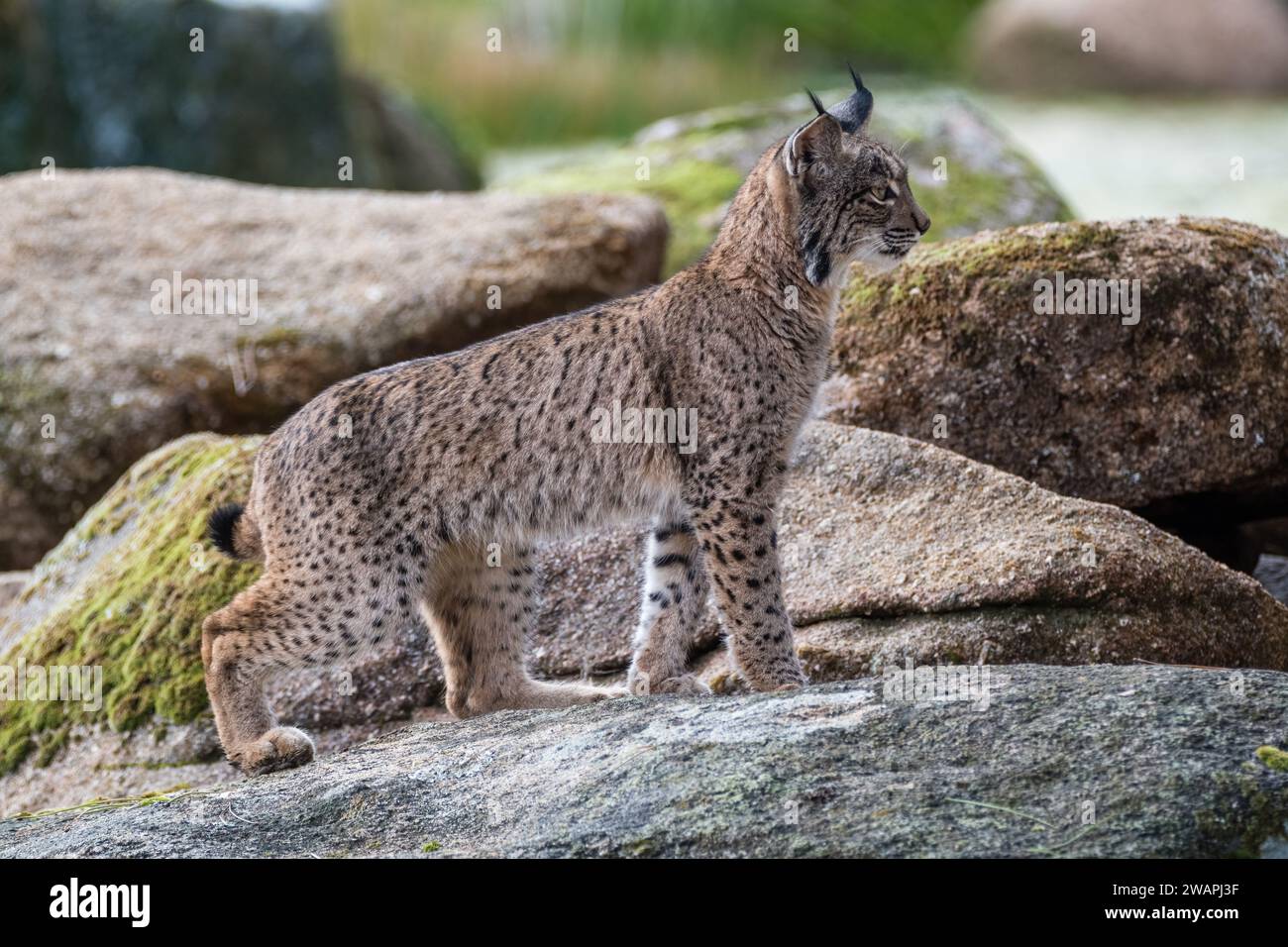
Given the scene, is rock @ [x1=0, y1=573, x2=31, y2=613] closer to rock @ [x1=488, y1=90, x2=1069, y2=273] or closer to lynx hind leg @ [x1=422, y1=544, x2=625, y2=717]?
lynx hind leg @ [x1=422, y1=544, x2=625, y2=717]

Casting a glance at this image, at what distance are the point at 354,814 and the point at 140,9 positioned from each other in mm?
15452

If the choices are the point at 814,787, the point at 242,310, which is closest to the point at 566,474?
the point at 814,787

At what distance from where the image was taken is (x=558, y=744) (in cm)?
591

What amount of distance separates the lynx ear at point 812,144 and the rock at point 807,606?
1480 millimetres

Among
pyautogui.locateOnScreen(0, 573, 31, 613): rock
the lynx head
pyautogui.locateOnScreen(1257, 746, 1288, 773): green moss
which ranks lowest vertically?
pyautogui.locateOnScreen(1257, 746, 1288, 773): green moss

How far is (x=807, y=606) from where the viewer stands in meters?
7.35

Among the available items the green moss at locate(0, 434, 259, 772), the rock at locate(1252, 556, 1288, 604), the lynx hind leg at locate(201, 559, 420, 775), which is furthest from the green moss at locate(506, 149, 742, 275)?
the lynx hind leg at locate(201, 559, 420, 775)

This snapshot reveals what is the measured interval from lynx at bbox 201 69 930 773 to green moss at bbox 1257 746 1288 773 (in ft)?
7.58

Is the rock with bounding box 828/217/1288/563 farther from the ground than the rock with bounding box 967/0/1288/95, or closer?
closer

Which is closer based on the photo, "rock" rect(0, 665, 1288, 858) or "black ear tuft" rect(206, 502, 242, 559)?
"rock" rect(0, 665, 1288, 858)

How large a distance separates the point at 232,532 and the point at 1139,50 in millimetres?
20694

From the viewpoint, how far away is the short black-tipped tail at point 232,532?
24.3ft

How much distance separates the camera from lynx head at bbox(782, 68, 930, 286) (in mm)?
7195

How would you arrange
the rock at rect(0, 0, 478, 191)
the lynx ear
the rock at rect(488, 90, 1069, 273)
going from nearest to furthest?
the lynx ear, the rock at rect(488, 90, 1069, 273), the rock at rect(0, 0, 478, 191)
